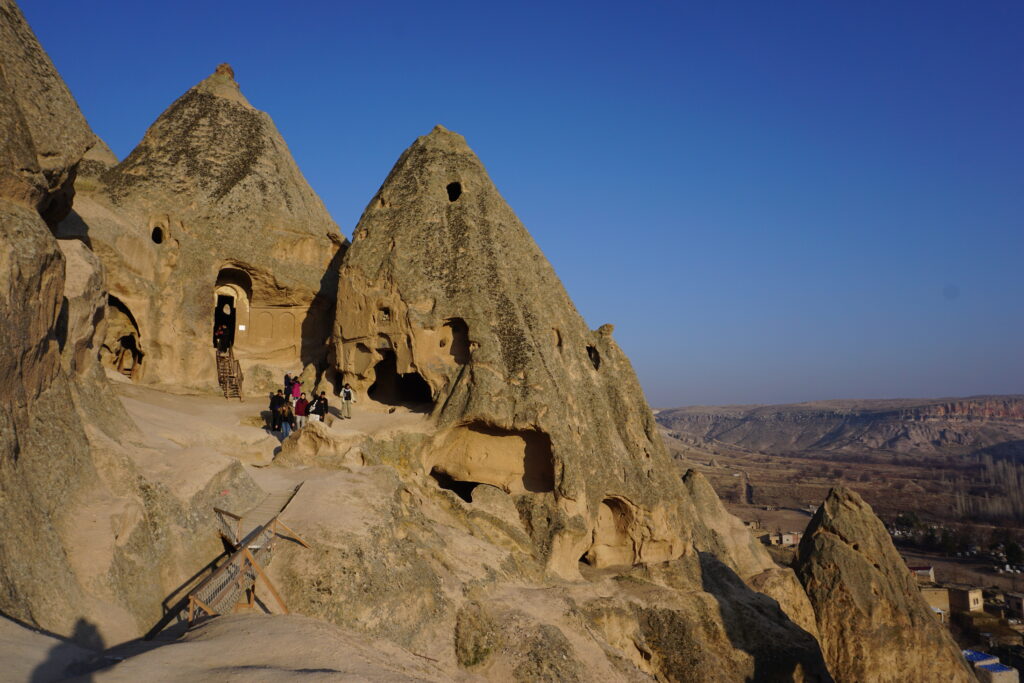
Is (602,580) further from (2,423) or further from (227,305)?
(227,305)

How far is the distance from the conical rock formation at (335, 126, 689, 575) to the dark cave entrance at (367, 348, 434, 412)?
0.03 m

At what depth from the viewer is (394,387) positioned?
1586 centimetres

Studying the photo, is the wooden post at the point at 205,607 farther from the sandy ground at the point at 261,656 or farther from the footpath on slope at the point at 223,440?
the footpath on slope at the point at 223,440

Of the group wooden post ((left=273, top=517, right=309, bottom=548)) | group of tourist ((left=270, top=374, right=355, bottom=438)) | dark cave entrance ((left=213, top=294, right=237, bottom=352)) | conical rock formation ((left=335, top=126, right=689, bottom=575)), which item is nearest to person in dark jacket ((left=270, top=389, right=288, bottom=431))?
group of tourist ((left=270, top=374, right=355, bottom=438))

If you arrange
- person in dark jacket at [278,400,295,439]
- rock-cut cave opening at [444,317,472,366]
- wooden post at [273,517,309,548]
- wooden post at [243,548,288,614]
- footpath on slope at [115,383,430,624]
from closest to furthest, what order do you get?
wooden post at [243,548,288,614] → wooden post at [273,517,309,548] → footpath on slope at [115,383,430,624] → person in dark jacket at [278,400,295,439] → rock-cut cave opening at [444,317,472,366]

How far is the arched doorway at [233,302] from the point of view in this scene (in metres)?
16.9

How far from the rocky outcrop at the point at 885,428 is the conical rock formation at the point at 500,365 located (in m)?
124

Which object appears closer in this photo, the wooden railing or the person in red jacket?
the wooden railing

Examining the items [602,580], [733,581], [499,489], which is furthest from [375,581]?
[733,581]

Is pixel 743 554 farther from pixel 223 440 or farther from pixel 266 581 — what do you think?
pixel 266 581

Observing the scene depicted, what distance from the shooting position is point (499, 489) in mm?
12250

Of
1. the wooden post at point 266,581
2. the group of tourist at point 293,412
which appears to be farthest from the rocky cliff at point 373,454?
the group of tourist at point 293,412

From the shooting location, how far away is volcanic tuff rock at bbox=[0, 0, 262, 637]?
538 centimetres

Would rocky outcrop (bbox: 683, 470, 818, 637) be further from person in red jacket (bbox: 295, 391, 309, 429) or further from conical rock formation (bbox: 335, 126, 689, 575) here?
person in red jacket (bbox: 295, 391, 309, 429)
